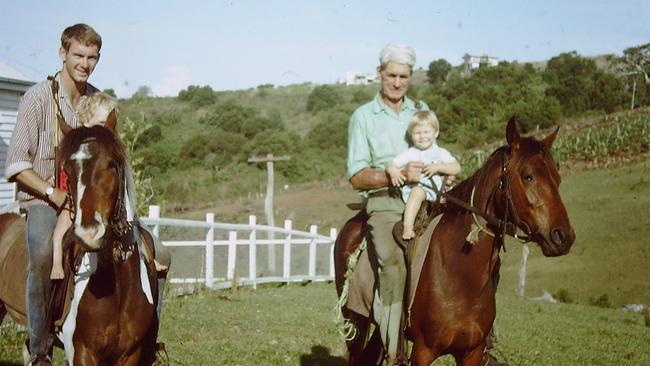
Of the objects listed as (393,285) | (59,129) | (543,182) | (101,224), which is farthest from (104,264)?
(543,182)

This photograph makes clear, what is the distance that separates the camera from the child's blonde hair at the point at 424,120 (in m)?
5.34

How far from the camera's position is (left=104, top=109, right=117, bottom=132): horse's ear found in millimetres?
4832

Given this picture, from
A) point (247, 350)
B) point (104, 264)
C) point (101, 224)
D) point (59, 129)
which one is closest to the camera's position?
point (101, 224)

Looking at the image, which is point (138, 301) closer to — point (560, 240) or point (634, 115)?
point (560, 240)

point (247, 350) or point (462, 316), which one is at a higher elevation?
point (462, 316)

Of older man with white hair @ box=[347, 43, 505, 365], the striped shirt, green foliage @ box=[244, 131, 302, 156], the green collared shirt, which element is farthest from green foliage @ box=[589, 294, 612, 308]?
green foliage @ box=[244, 131, 302, 156]

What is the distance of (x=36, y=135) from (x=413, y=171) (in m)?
2.68

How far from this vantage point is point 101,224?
418cm

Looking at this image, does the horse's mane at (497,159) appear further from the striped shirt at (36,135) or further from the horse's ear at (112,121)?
the striped shirt at (36,135)

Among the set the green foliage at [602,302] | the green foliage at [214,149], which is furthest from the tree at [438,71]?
the green foliage at [602,302]

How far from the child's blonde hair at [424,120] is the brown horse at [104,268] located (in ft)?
6.94

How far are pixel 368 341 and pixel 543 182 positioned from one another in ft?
7.82

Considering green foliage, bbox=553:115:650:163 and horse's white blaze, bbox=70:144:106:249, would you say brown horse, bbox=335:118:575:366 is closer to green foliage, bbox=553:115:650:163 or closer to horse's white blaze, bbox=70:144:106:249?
horse's white blaze, bbox=70:144:106:249

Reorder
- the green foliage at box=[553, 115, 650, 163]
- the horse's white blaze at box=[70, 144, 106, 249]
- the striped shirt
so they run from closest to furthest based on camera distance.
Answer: the horse's white blaze at box=[70, 144, 106, 249], the striped shirt, the green foliage at box=[553, 115, 650, 163]
